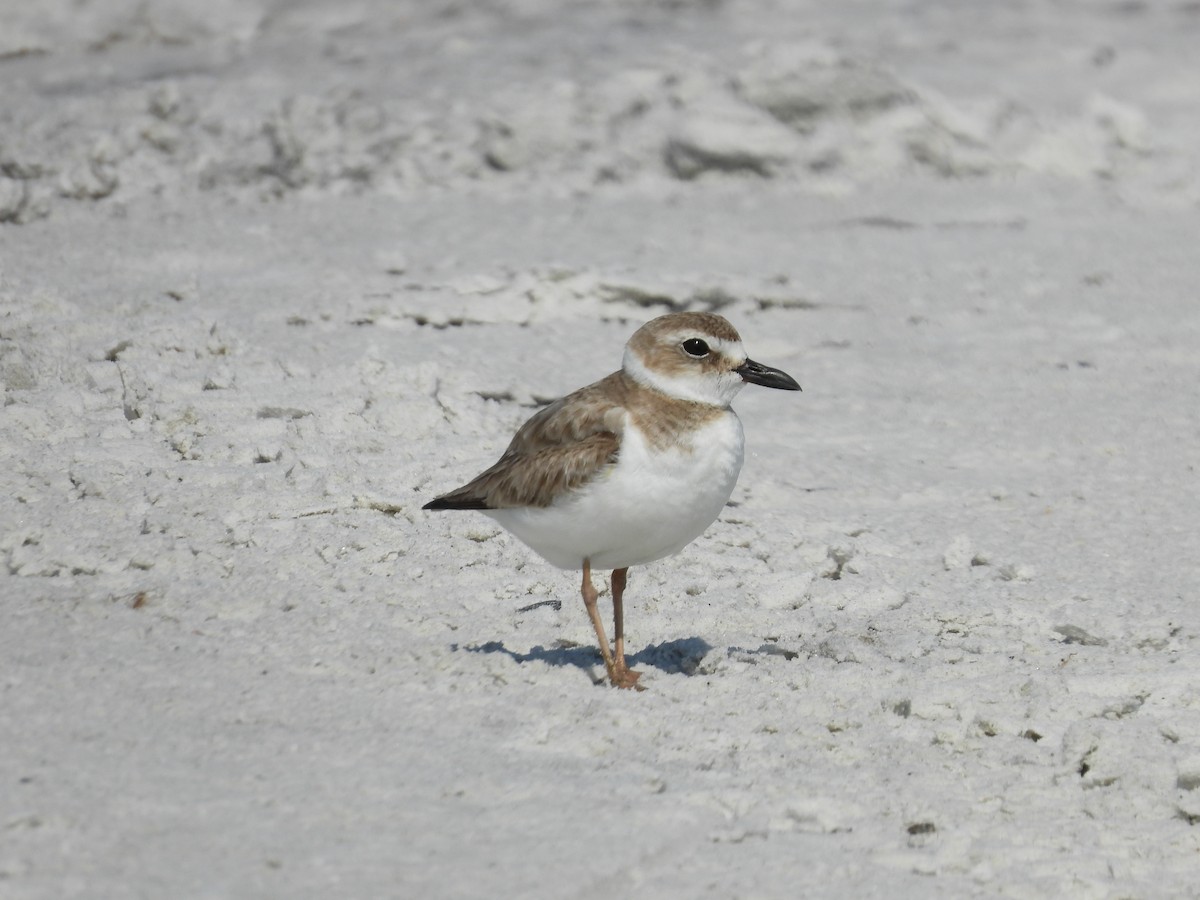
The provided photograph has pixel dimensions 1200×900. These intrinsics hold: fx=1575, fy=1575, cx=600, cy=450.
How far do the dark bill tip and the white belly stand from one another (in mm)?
221

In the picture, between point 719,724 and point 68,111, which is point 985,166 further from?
point 719,724

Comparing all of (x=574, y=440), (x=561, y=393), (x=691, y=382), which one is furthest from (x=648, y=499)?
(x=561, y=393)

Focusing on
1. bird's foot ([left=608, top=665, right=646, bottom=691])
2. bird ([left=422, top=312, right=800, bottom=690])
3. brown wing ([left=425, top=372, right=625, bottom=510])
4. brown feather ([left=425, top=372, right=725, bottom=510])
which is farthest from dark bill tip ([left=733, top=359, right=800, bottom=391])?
bird's foot ([left=608, top=665, right=646, bottom=691])

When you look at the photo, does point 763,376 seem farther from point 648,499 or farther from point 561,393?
point 561,393

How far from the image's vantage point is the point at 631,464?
15.5 feet

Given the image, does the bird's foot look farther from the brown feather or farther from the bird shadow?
the brown feather

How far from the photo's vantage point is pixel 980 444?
6934 millimetres

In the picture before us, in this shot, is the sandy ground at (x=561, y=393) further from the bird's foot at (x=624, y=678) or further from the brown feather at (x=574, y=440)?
the brown feather at (x=574, y=440)

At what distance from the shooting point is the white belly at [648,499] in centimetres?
471

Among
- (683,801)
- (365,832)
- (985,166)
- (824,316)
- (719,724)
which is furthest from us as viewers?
(985,166)

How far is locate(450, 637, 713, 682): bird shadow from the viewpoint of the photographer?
4977mm

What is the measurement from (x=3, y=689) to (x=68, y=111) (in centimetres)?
633

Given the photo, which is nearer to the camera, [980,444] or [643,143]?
[980,444]

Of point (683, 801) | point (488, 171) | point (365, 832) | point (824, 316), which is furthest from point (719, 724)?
point (488, 171)
